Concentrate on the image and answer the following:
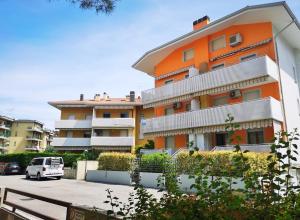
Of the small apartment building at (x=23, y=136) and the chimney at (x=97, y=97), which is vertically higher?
the chimney at (x=97, y=97)

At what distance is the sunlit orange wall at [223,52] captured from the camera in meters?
19.8

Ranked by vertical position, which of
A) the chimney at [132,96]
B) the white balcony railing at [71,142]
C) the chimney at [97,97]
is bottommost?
the white balcony railing at [71,142]

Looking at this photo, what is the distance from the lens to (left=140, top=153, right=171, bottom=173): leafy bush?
19194 millimetres

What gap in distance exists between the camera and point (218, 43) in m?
23.3

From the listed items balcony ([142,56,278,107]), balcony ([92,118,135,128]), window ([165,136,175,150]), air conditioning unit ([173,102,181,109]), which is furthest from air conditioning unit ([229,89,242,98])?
balcony ([92,118,135,128])

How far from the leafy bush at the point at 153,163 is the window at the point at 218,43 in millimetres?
10326

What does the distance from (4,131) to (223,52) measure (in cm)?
7586

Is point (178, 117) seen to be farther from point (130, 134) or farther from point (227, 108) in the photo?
point (130, 134)

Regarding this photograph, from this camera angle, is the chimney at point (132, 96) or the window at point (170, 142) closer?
the window at point (170, 142)

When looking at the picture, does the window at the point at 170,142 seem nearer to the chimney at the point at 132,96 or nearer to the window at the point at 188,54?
the window at the point at 188,54

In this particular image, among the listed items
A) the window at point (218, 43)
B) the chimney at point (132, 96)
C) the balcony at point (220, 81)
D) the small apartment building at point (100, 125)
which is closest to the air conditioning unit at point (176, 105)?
the balcony at point (220, 81)

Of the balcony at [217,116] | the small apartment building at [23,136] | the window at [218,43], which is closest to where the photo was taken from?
the balcony at [217,116]

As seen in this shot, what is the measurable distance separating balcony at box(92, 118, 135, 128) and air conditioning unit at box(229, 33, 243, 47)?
2224 cm

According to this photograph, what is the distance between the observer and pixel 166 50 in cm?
2633
